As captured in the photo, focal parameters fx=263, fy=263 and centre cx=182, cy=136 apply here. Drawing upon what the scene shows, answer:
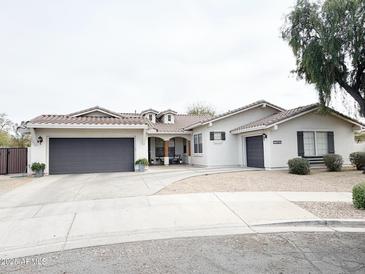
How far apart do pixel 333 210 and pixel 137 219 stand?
5.02 meters

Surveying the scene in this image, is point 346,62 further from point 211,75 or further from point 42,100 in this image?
point 42,100

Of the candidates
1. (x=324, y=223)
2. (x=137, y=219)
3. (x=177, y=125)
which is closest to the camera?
(x=324, y=223)

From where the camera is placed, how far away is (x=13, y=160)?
58.7ft

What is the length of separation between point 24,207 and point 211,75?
18490 millimetres

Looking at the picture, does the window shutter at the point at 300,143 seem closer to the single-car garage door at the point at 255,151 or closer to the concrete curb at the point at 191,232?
the single-car garage door at the point at 255,151

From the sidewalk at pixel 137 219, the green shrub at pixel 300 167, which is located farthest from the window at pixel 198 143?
the sidewalk at pixel 137 219

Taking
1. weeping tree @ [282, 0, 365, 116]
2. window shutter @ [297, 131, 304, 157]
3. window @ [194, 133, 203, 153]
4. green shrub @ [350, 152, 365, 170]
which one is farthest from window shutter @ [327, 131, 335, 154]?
window @ [194, 133, 203, 153]

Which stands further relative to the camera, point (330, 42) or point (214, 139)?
point (214, 139)

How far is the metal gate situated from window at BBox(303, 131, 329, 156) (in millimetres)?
18910

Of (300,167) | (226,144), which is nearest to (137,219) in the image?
(300,167)

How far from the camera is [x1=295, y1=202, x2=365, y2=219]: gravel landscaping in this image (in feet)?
20.6

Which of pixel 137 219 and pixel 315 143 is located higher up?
pixel 315 143

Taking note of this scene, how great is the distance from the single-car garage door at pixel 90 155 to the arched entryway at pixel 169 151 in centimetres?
726

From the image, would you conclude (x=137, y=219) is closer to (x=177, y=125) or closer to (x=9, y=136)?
(x=177, y=125)
